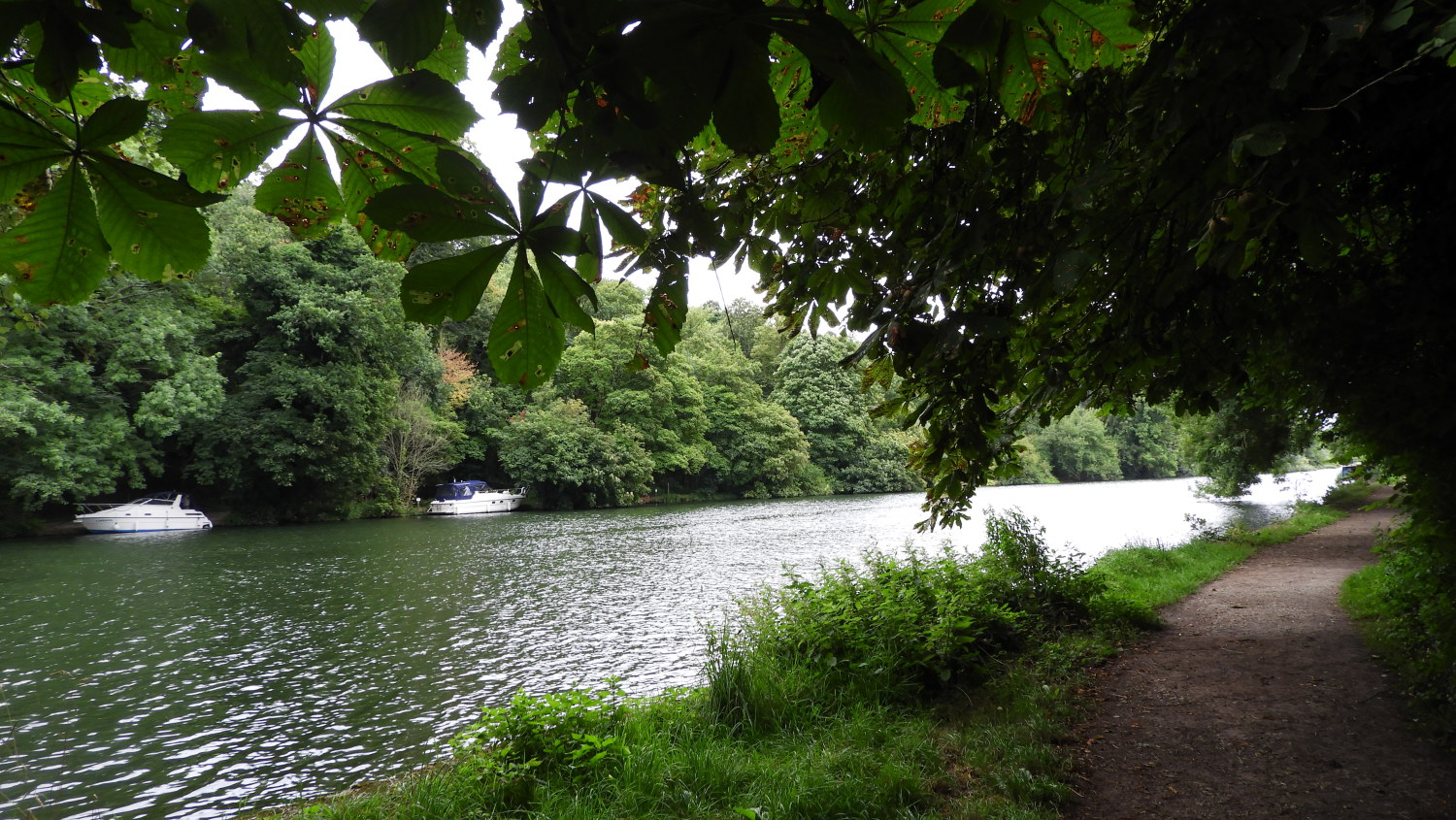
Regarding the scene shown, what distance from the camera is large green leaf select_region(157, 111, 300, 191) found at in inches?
31.2

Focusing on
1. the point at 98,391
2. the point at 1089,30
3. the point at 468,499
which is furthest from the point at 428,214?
the point at 468,499

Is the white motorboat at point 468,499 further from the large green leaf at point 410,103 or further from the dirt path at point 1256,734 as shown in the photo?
the large green leaf at point 410,103

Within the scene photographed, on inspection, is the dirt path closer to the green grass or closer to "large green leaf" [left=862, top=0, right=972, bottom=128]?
the green grass

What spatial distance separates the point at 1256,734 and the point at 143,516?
97.9 feet

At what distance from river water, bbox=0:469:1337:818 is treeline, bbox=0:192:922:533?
13.2 feet

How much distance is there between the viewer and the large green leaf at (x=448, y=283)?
2.58 ft

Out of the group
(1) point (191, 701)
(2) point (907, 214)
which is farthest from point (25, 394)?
(2) point (907, 214)

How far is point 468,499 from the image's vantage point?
29922 mm

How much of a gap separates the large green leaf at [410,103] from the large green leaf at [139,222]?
0.72ft

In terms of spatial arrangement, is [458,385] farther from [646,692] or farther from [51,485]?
[646,692]

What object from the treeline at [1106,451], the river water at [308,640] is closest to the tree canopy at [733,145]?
the river water at [308,640]

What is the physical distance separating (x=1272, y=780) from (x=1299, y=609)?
585 centimetres

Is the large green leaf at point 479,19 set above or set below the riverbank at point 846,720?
above

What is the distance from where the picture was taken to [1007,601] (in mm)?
7492
